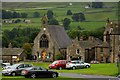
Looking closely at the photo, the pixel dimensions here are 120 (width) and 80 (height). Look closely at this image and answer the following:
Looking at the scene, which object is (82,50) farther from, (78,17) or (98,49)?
(78,17)

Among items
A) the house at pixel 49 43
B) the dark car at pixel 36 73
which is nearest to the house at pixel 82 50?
the house at pixel 49 43

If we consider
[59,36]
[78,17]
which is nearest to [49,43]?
[59,36]

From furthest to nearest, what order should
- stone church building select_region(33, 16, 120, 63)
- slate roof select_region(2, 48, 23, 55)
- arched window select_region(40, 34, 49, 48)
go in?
1. arched window select_region(40, 34, 49, 48)
2. slate roof select_region(2, 48, 23, 55)
3. stone church building select_region(33, 16, 120, 63)

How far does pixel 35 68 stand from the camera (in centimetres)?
4459

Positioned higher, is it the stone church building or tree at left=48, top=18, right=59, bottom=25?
tree at left=48, top=18, right=59, bottom=25

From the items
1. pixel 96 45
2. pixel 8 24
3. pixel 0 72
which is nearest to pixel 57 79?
pixel 0 72

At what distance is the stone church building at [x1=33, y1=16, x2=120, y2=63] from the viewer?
3803 inches

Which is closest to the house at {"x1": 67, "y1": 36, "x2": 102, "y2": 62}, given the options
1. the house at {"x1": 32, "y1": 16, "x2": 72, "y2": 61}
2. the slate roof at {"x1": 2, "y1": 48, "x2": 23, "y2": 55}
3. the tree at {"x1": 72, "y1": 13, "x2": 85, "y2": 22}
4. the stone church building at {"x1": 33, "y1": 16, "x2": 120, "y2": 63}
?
the stone church building at {"x1": 33, "y1": 16, "x2": 120, "y2": 63}

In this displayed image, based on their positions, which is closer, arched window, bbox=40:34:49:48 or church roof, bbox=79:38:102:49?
church roof, bbox=79:38:102:49

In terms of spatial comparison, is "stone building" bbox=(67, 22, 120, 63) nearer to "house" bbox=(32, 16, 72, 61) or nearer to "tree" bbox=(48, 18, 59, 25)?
"house" bbox=(32, 16, 72, 61)

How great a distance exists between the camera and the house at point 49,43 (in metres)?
106

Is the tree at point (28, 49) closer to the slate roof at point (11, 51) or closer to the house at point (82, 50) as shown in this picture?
the slate roof at point (11, 51)

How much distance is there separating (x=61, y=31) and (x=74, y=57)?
12.6m

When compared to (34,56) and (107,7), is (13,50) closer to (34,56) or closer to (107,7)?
(34,56)
